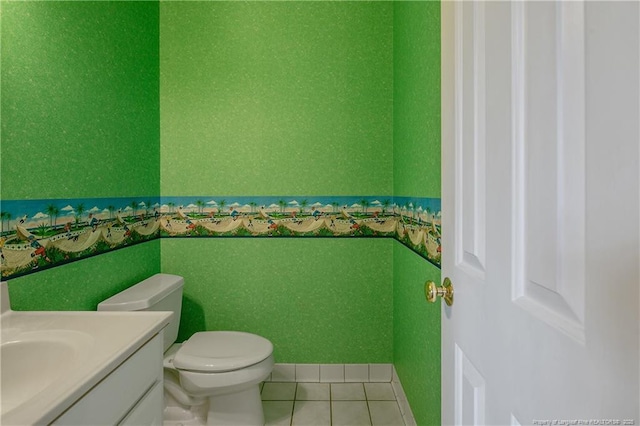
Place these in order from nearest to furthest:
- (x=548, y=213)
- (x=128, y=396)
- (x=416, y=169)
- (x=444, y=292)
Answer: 1. (x=548, y=213)
2. (x=444, y=292)
3. (x=128, y=396)
4. (x=416, y=169)

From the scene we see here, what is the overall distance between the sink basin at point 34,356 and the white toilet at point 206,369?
652 mm

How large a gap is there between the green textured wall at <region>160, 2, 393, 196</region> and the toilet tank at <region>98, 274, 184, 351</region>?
69 cm

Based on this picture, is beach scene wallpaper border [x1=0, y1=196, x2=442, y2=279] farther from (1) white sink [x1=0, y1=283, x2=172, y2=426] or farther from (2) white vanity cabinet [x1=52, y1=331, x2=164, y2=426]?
(2) white vanity cabinet [x1=52, y1=331, x2=164, y2=426]

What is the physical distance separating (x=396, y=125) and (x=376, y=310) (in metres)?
1.16

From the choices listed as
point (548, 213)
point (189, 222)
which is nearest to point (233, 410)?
point (189, 222)

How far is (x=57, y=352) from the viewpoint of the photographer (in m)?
0.93

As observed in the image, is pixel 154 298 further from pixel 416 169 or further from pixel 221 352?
pixel 416 169

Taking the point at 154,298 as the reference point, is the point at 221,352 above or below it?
below

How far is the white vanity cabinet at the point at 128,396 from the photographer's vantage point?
0.73m

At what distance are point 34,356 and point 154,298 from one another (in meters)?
0.76

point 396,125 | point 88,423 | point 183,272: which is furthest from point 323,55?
point 88,423

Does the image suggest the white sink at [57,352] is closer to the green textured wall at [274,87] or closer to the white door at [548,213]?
the white door at [548,213]

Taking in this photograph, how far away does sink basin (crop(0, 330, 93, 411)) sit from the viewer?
2.82ft

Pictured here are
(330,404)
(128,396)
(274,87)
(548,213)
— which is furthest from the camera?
(274,87)
